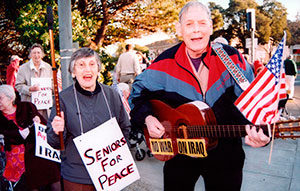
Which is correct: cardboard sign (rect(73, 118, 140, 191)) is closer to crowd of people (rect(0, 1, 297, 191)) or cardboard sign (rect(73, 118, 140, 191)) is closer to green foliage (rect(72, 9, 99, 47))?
crowd of people (rect(0, 1, 297, 191))

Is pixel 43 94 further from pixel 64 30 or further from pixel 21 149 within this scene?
pixel 64 30

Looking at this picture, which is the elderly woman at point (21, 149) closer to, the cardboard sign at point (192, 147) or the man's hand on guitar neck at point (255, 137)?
the cardboard sign at point (192, 147)

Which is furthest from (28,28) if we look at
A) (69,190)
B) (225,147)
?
(225,147)

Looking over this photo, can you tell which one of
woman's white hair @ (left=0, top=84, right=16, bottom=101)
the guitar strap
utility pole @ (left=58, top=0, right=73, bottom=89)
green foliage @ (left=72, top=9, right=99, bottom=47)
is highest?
green foliage @ (left=72, top=9, right=99, bottom=47)

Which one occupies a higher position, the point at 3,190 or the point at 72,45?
the point at 72,45

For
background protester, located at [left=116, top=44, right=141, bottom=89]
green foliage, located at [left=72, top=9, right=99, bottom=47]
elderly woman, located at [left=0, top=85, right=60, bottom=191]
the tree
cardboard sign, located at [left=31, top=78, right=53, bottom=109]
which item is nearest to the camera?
elderly woman, located at [left=0, top=85, right=60, bottom=191]

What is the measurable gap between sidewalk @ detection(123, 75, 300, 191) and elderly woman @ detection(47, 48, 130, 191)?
1.89 m

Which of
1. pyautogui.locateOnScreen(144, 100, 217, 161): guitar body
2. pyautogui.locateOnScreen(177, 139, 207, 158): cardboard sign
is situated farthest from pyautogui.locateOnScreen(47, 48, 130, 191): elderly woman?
pyautogui.locateOnScreen(177, 139, 207, 158): cardboard sign

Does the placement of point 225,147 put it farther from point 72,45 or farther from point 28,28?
point 28,28

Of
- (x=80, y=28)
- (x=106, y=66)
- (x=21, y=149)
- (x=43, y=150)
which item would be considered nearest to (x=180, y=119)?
(x=43, y=150)

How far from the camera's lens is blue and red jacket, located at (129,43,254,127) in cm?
199

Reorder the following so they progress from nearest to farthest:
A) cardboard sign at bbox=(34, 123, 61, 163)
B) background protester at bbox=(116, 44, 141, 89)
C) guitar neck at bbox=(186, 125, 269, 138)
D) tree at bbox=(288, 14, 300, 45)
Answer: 1. guitar neck at bbox=(186, 125, 269, 138)
2. cardboard sign at bbox=(34, 123, 61, 163)
3. background protester at bbox=(116, 44, 141, 89)
4. tree at bbox=(288, 14, 300, 45)

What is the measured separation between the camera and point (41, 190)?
133 inches

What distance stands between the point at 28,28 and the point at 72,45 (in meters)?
2.85
